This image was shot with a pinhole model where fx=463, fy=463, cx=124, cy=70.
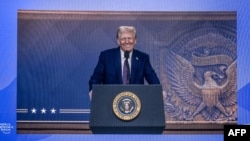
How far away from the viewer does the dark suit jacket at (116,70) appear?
370 cm

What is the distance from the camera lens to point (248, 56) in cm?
365

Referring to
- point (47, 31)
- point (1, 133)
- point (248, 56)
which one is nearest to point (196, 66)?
point (248, 56)

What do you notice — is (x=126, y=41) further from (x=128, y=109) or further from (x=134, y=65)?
(x=128, y=109)

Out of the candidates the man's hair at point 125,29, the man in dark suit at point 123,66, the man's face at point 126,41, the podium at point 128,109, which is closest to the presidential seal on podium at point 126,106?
the podium at point 128,109

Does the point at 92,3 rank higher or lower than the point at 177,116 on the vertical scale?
higher

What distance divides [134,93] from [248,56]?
96cm

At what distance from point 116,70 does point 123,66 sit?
0.06 m

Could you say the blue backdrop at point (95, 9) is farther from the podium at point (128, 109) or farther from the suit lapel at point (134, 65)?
the suit lapel at point (134, 65)

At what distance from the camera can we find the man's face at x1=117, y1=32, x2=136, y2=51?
12.2ft

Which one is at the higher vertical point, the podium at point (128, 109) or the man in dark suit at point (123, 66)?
the man in dark suit at point (123, 66)

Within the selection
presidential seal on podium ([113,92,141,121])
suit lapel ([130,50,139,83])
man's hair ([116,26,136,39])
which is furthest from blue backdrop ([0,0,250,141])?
suit lapel ([130,50,139,83])

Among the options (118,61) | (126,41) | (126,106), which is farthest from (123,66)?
(126,106)

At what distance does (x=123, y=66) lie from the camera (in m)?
3.72

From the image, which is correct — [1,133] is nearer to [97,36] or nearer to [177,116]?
[97,36]
